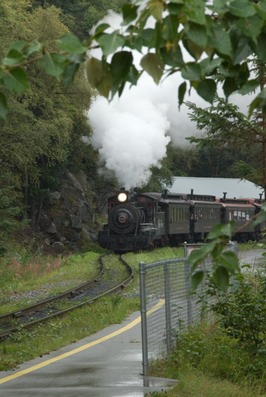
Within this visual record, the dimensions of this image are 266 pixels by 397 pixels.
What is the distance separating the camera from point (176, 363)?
10.1 metres

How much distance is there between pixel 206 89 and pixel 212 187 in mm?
62078

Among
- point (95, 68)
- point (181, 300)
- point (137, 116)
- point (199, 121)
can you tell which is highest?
point (137, 116)

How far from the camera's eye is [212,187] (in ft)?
216

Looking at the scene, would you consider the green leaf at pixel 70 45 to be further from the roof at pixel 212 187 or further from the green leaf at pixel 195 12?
the roof at pixel 212 187

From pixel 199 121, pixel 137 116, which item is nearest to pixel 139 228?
pixel 137 116

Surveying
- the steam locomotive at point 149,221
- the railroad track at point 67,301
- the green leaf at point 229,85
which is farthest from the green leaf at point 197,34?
the steam locomotive at point 149,221

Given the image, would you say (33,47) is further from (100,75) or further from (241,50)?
(241,50)

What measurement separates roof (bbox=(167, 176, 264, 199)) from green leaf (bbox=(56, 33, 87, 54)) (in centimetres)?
5704

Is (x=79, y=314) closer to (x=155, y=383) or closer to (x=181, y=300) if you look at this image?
(x=181, y=300)

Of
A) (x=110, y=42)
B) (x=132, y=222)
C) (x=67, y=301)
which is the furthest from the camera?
(x=132, y=222)

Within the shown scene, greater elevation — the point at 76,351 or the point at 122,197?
the point at 122,197

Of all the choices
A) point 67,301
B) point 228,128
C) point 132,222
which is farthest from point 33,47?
point 132,222

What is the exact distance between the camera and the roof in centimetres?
6372

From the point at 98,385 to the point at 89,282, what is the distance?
15.3 metres
